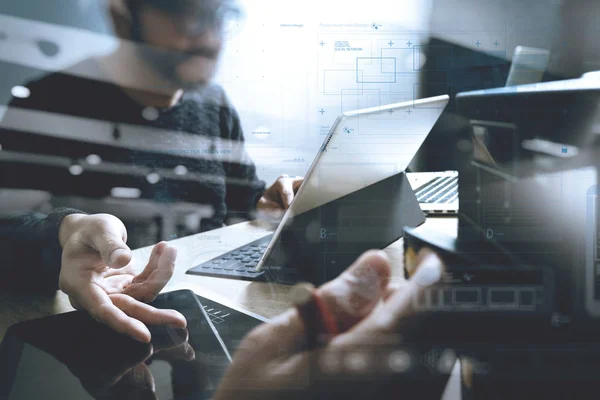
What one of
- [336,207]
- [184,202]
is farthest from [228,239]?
[336,207]

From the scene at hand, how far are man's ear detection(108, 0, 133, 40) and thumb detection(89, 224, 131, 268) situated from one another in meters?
0.19

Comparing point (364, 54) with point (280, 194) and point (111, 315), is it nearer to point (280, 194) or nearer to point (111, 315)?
point (280, 194)

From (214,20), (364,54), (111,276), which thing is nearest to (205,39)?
(214,20)

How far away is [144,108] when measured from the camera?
0.49 m

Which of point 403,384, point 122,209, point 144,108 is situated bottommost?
point 403,384

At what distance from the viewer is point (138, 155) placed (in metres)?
0.47

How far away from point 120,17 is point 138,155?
0.14 metres

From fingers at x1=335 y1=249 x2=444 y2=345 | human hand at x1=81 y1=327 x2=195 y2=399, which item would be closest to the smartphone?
human hand at x1=81 y1=327 x2=195 y2=399

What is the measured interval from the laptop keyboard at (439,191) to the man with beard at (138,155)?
0.12 metres

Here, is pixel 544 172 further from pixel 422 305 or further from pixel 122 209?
pixel 122 209

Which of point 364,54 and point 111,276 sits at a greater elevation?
point 364,54

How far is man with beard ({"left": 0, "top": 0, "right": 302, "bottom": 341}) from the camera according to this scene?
387 millimetres

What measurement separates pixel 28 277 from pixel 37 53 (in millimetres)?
268

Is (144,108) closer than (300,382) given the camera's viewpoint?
No
